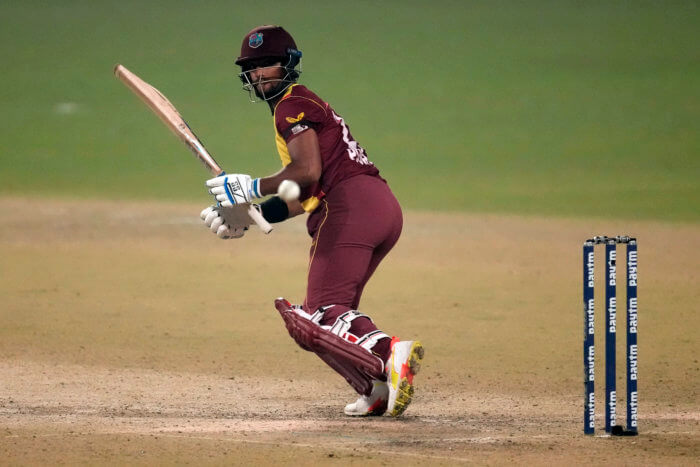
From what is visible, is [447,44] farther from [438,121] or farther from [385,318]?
[385,318]

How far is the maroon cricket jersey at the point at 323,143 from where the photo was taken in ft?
17.9

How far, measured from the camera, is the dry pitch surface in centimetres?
512

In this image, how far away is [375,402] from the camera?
18.9 ft

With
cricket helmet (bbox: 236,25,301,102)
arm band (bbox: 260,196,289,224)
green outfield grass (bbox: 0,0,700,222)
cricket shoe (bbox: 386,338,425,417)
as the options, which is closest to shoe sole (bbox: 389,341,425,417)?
cricket shoe (bbox: 386,338,425,417)

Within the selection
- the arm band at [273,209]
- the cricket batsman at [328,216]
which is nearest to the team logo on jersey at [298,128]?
the cricket batsman at [328,216]

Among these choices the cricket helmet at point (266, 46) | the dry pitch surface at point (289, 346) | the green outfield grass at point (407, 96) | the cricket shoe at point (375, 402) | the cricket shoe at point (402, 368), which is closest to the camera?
the dry pitch surface at point (289, 346)

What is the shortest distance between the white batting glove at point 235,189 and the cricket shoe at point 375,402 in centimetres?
111

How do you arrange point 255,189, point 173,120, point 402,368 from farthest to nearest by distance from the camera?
1. point 173,120
2. point 402,368
3. point 255,189

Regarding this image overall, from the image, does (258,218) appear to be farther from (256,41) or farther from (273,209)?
(256,41)

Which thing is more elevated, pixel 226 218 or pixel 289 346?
pixel 226 218

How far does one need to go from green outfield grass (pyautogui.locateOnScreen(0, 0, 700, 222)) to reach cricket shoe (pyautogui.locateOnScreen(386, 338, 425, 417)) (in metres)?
10.2

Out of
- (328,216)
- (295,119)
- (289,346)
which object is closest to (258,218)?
(328,216)

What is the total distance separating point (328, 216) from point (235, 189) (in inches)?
18.8

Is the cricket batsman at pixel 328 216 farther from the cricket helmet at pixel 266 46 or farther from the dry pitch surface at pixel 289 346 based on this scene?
the dry pitch surface at pixel 289 346
